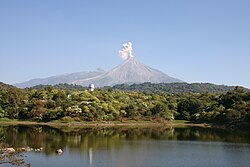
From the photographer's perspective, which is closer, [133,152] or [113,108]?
[133,152]

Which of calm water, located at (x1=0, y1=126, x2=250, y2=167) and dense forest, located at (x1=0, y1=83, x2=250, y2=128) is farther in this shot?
dense forest, located at (x1=0, y1=83, x2=250, y2=128)

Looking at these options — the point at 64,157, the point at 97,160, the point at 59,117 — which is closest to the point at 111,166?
the point at 97,160

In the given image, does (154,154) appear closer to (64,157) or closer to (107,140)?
(64,157)

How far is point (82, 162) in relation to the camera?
2225 centimetres

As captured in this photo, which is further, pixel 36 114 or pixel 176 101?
pixel 176 101

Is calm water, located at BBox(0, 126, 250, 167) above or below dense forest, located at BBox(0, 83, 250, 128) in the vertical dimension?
below

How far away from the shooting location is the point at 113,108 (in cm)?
5712

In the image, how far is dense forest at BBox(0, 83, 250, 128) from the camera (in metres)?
53.5

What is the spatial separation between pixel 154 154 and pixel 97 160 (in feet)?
15.2

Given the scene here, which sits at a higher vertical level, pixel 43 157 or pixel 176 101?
pixel 176 101

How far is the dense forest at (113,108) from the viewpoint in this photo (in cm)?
5350

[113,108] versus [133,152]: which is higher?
[113,108]

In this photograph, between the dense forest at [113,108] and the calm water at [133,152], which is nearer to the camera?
the calm water at [133,152]

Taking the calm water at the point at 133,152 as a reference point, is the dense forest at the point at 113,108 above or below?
above
